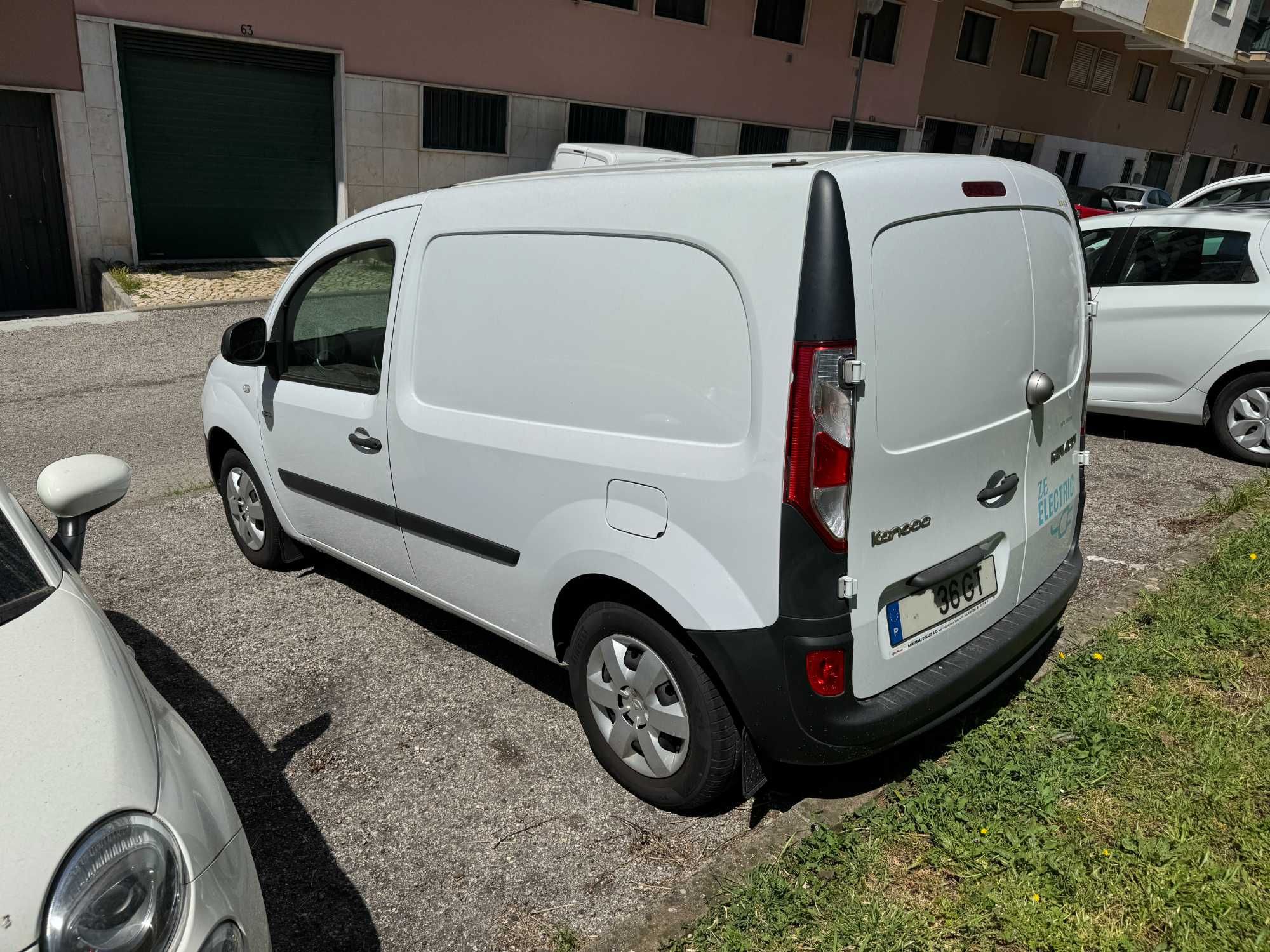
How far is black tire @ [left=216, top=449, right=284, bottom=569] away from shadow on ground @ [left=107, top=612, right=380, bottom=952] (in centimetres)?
→ 77

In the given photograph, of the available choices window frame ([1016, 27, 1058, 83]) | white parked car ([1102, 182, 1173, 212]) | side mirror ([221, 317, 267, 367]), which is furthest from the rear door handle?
window frame ([1016, 27, 1058, 83])

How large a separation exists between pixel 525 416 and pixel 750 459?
0.90m

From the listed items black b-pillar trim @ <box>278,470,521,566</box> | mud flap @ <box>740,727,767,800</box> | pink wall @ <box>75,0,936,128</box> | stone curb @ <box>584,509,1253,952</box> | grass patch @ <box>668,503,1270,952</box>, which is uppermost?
pink wall @ <box>75,0,936,128</box>

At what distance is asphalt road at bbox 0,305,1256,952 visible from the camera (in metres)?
2.68

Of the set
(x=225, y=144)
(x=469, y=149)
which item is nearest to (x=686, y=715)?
(x=225, y=144)

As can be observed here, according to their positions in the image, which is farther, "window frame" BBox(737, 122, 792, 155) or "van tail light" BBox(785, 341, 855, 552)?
"window frame" BBox(737, 122, 792, 155)

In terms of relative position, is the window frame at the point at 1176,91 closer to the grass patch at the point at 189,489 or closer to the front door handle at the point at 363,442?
the grass patch at the point at 189,489

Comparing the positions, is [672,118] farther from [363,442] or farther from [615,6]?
[363,442]

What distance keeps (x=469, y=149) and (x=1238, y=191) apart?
1136 cm

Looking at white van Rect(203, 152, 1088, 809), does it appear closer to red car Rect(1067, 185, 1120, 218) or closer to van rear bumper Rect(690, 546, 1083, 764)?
van rear bumper Rect(690, 546, 1083, 764)

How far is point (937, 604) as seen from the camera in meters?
2.81

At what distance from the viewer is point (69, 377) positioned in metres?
8.54

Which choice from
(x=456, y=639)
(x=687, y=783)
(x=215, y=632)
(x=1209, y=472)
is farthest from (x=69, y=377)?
(x=1209, y=472)

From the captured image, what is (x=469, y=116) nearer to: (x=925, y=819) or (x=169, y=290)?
(x=169, y=290)
